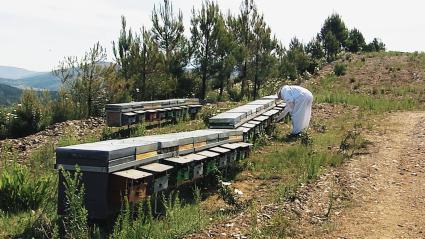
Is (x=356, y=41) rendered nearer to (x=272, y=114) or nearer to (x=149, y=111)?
(x=272, y=114)

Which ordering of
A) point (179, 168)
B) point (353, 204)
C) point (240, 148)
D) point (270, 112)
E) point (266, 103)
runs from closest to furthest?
point (179, 168)
point (353, 204)
point (240, 148)
point (270, 112)
point (266, 103)

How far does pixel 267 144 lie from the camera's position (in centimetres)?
1398

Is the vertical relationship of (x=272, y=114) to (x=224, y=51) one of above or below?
below

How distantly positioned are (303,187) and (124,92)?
55.1 ft

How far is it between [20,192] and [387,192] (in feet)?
23.6

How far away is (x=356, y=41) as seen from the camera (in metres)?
57.8

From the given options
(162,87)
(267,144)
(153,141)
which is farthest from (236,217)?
(162,87)

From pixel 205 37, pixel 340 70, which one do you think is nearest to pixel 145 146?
pixel 205 37

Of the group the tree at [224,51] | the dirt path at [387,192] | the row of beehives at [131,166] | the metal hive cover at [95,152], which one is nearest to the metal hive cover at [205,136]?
the row of beehives at [131,166]

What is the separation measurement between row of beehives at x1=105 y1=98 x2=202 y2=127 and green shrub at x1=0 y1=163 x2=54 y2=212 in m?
7.20

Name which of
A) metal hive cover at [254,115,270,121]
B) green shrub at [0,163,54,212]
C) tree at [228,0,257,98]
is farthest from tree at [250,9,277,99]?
green shrub at [0,163,54,212]

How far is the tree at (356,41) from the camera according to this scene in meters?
56.7

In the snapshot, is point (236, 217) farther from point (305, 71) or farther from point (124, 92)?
point (305, 71)

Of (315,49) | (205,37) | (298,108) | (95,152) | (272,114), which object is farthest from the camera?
(315,49)
